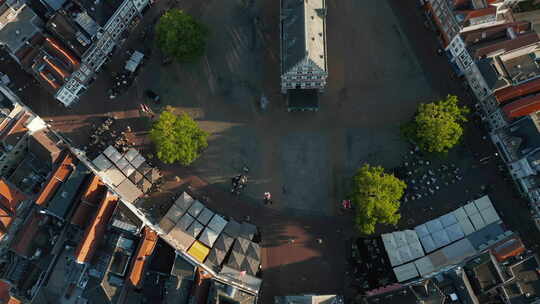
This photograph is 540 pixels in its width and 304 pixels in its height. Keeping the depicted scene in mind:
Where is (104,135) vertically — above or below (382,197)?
above

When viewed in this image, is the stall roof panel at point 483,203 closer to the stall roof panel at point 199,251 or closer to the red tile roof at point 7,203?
the stall roof panel at point 199,251

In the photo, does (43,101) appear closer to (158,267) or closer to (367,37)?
(158,267)

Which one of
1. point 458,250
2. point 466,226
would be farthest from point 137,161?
point 466,226

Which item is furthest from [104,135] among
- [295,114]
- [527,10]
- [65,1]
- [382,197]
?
[527,10]

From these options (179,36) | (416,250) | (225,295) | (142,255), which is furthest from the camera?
(179,36)

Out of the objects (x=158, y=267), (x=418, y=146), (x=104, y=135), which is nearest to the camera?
(x=158, y=267)

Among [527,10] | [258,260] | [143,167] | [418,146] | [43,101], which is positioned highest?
[43,101]

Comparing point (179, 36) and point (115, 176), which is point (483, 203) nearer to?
A: point (179, 36)

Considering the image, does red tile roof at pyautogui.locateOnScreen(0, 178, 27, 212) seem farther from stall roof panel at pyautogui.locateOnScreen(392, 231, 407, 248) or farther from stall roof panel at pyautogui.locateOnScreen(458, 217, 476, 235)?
stall roof panel at pyautogui.locateOnScreen(458, 217, 476, 235)
